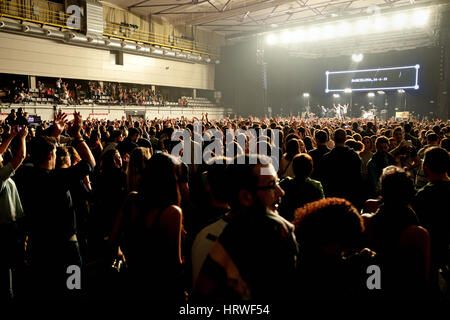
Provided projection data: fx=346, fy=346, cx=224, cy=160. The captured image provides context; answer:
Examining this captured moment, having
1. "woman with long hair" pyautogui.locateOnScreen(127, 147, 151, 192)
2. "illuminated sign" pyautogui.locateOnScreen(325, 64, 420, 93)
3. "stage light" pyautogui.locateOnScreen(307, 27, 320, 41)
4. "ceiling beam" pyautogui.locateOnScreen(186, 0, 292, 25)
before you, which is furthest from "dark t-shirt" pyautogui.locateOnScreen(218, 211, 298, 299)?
"illuminated sign" pyautogui.locateOnScreen(325, 64, 420, 93)

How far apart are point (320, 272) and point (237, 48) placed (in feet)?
92.2

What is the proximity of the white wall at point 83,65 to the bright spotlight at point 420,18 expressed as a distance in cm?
1531

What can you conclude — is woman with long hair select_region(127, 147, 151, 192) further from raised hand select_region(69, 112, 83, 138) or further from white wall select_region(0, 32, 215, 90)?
white wall select_region(0, 32, 215, 90)

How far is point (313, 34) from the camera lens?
22.2 metres

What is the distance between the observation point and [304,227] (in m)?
1.70

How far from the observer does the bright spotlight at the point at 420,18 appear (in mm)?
18070

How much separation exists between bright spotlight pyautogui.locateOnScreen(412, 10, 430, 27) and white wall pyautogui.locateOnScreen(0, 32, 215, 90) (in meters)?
15.3

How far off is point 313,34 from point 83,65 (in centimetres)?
1434

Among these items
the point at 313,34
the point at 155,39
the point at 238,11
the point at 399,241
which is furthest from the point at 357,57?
the point at 399,241

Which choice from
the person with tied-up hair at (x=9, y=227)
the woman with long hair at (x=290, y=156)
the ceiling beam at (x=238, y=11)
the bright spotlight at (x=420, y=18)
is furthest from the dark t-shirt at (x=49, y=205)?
the bright spotlight at (x=420, y=18)

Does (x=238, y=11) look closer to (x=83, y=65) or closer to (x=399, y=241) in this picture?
(x=83, y=65)

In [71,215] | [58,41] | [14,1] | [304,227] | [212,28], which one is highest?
[212,28]

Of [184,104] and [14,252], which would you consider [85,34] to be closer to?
[184,104]
